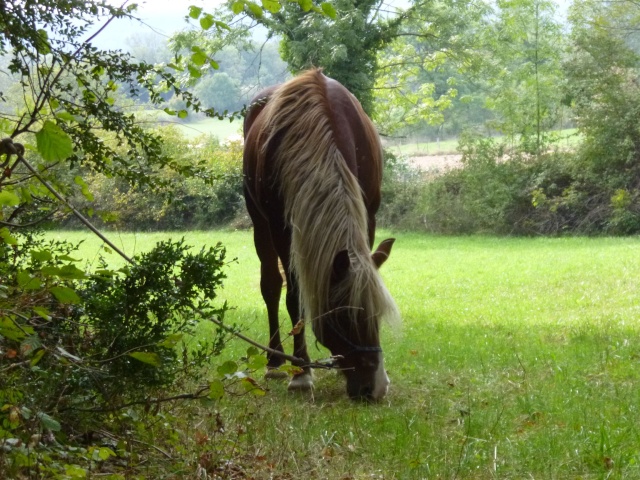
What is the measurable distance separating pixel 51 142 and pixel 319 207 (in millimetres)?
2809

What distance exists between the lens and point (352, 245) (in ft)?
15.1

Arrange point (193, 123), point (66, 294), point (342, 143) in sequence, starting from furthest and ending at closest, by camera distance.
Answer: point (193, 123)
point (342, 143)
point (66, 294)

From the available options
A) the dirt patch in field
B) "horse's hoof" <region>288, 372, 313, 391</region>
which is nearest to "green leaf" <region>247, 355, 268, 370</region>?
"horse's hoof" <region>288, 372, 313, 391</region>

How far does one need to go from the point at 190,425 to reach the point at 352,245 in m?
1.56

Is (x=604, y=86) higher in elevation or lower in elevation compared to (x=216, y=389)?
higher

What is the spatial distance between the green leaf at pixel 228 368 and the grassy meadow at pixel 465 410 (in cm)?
62

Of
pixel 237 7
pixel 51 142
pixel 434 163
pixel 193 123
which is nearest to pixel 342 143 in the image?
pixel 237 7

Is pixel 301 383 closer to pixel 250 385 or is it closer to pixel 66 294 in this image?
pixel 250 385

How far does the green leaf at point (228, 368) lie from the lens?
2422 millimetres

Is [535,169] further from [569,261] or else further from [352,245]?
[352,245]

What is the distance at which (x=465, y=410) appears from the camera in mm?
4277

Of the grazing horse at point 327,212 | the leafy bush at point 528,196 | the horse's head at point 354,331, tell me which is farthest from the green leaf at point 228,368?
the leafy bush at point 528,196

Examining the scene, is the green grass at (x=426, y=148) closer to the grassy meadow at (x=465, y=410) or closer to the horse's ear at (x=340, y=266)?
the grassy meadow at (x=465, y=410)

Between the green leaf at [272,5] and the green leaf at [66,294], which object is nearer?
the green leaf at [66,294]
